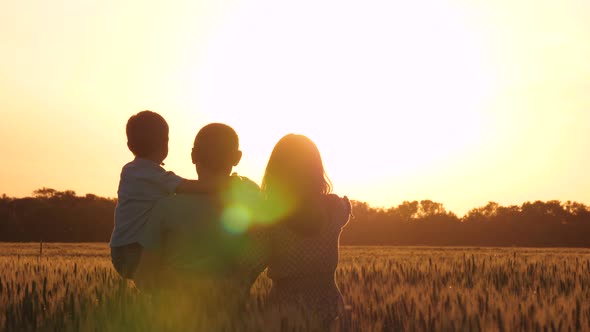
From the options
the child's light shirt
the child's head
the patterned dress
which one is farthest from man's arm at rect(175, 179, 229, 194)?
the child's head

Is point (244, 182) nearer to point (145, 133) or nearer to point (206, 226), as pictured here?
point (206, 226)

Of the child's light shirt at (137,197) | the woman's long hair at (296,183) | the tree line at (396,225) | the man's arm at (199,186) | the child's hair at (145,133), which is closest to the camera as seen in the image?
the woman's long hair at (296,183)

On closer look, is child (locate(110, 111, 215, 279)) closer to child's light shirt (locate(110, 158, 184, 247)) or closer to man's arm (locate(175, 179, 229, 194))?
child's light shirt (locate(110, 158, 184, 247))

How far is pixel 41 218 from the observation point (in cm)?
7019

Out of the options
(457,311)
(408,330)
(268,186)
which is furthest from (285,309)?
(268,186)

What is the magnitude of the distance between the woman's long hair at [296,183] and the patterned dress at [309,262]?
0.57 ft

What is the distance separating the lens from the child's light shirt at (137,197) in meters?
5.05

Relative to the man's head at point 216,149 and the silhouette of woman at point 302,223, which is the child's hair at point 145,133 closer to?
the man's head at point 216,149

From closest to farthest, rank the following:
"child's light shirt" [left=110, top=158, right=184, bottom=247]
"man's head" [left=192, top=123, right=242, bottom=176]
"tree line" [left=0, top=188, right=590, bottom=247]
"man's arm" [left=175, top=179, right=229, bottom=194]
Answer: "man's arm" [left=175, top=179, right=229, bottom=194], "man's head" [left=192, top=123, right=242, bottom=176], "child's light shirt" [left=110, top=158, right=184, bottom=247], "tree line" [left=0, top=188, right=590, bottom=247]

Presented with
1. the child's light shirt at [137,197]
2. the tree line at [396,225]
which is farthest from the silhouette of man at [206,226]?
the tree line at [396,225]

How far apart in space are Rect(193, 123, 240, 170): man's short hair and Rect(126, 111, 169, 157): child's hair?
53 centimetres

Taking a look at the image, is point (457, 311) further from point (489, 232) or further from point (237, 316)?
point (489, 232)

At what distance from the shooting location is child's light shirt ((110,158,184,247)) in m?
5.05

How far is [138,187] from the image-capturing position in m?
5.10
